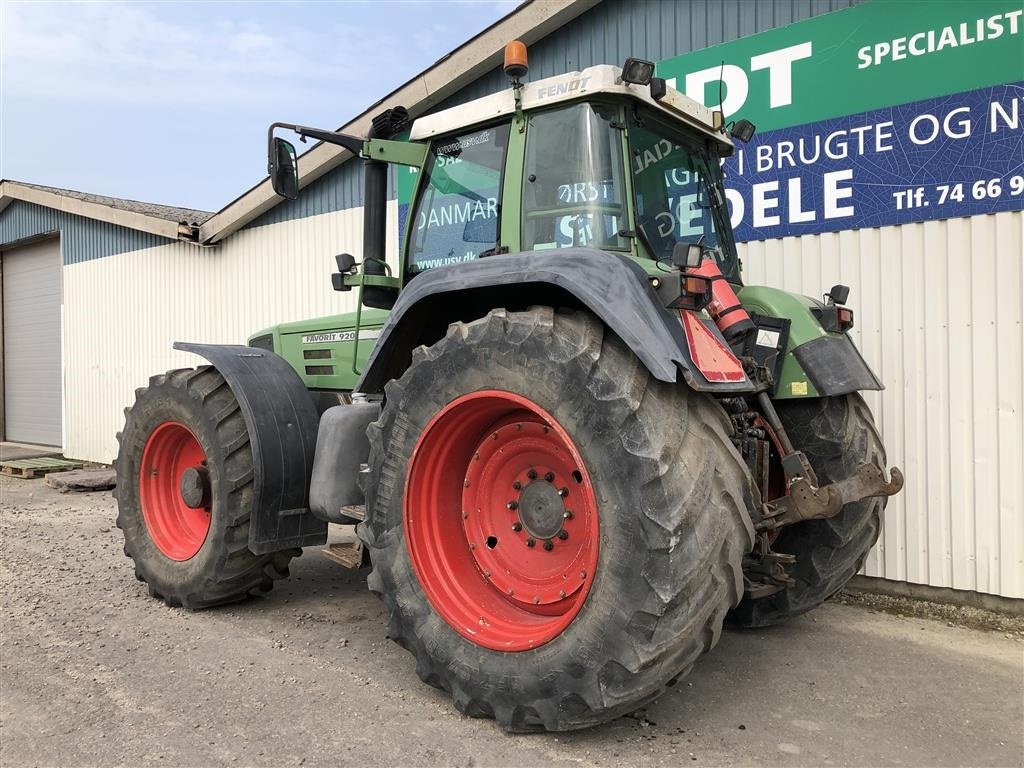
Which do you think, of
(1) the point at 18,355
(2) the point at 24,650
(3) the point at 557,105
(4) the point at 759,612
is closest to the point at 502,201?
(3) the point at 557,105

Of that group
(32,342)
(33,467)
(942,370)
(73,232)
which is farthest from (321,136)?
(32,342)

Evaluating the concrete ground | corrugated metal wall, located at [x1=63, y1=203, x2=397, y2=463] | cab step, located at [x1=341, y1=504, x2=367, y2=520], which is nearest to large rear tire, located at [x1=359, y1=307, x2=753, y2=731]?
the concrete ground

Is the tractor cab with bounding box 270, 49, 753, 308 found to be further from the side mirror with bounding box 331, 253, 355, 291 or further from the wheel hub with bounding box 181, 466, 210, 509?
the wheel hub with bounding box 181, 466, 210, 509

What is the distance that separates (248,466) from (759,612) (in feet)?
9.58

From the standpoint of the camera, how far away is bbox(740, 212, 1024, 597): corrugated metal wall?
465cm

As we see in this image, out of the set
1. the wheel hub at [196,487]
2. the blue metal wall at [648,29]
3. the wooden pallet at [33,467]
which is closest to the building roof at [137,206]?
the wooden pallet at [33,467]

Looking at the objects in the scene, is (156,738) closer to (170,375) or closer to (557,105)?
(170,375)

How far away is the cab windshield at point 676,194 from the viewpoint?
344cm

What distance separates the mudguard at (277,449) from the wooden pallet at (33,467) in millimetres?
8089

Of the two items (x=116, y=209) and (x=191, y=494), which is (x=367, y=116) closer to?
(x=191, y=494)

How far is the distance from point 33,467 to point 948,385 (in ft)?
37.3

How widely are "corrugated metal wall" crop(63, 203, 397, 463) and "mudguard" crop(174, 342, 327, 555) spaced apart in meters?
3.92

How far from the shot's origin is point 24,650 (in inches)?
155

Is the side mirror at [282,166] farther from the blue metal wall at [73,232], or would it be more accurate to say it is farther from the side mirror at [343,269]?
the blue metal wall at [73,232]
